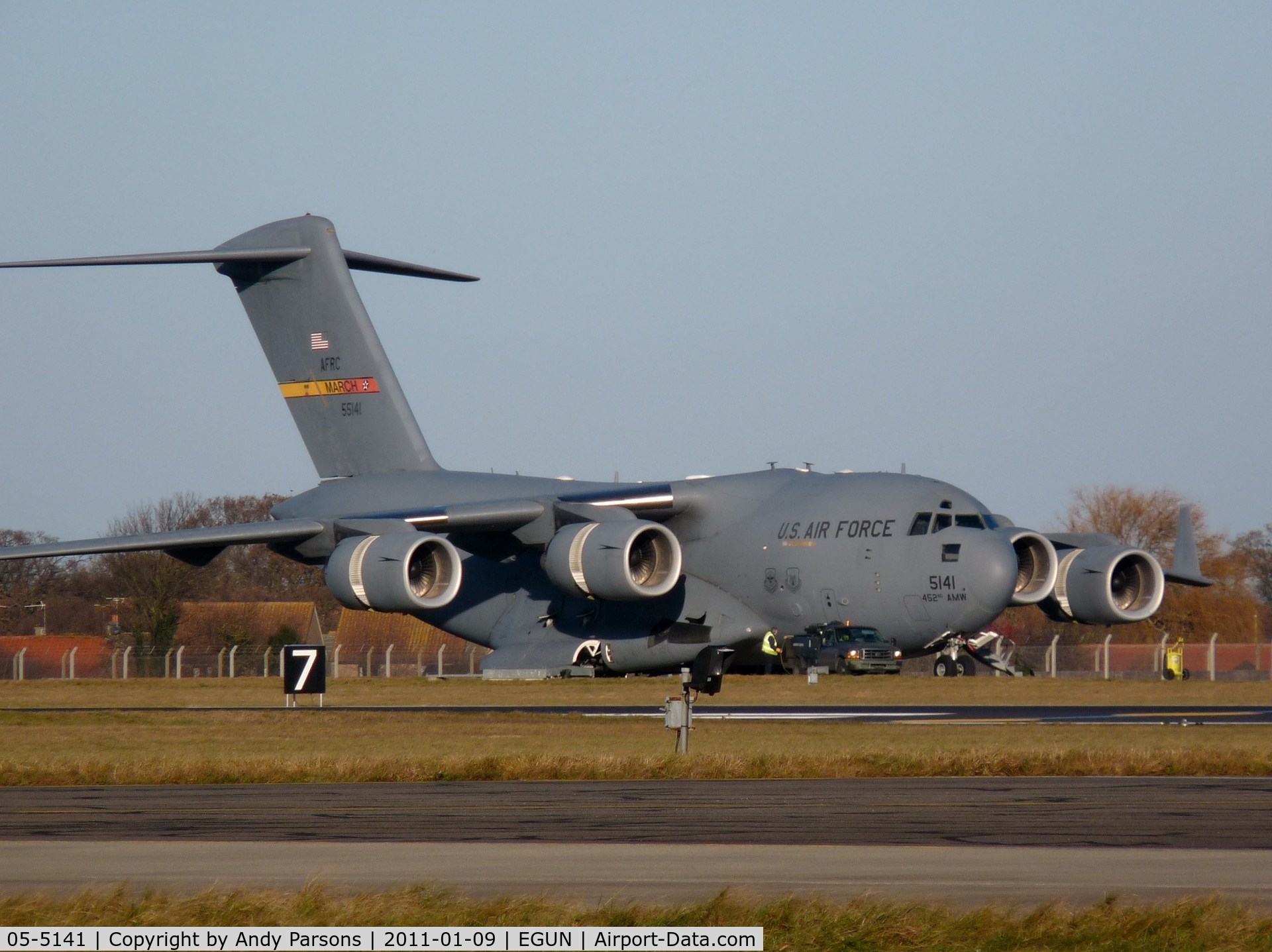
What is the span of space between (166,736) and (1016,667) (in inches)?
882

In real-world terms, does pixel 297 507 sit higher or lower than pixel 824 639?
higher

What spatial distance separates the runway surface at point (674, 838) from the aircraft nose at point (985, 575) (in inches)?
696

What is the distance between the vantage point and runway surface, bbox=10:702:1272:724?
24094mm

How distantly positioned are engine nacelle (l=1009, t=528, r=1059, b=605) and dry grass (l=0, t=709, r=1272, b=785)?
12.6 m

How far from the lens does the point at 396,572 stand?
3403 cm

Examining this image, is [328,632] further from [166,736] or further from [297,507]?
[166,736]

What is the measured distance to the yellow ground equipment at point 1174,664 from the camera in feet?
136

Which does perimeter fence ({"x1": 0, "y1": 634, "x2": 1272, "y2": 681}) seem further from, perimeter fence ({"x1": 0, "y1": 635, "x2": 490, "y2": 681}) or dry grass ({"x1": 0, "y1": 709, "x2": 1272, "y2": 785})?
dry grass ({"x1": 0, "y1": 709, "x2": 1272, "y2": 785})

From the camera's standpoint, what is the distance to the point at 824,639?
3475 cm

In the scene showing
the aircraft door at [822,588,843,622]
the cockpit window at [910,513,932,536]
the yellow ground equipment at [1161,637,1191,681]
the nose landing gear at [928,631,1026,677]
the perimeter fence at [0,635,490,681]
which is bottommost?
the perimeter fence at [0,635,490,681]

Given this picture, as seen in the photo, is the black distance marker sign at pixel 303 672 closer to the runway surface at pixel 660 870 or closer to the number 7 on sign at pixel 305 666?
the number 7 on sign at pixel 305 666

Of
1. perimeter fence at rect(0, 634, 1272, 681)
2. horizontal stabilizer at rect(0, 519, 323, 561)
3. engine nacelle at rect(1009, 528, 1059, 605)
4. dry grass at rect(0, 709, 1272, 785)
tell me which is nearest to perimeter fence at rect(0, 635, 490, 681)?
perimeter fence at rect(0, 634, 1272, 681)

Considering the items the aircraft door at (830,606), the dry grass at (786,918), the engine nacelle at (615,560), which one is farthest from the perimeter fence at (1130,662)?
the dry grass at (786,918)

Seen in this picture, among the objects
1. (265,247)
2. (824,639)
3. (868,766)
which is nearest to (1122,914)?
(868,766)
